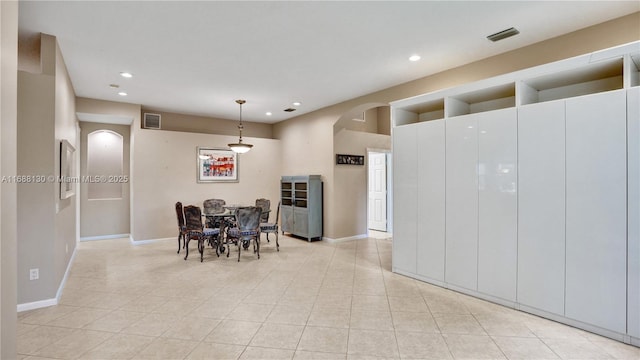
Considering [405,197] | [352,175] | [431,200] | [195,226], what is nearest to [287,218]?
[352,175]

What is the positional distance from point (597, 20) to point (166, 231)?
7.83 m

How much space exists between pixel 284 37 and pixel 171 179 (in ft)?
16.0

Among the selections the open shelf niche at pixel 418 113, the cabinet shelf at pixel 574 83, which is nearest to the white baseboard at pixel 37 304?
the open shelf niche at pixel 418 113

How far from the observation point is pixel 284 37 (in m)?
3.59

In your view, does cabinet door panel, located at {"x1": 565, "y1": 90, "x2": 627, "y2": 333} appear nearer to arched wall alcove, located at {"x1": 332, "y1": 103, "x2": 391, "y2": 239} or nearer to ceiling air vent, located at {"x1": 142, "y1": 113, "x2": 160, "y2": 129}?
arched wall alcove, located at {"x1": 332, "y1": 103, "x2": 391, "y2": 239}

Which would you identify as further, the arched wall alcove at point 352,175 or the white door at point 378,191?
the white door at point 378,191

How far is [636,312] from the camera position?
8.70 ft

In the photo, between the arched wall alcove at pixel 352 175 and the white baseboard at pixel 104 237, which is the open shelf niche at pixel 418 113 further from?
the white baseboard at pixel 104 237

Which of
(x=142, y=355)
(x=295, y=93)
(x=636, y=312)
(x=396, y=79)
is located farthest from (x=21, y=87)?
(x=636, y=312)

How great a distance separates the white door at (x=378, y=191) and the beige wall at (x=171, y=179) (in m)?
3.01

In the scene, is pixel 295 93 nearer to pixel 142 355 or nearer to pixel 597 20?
pixel 597 20

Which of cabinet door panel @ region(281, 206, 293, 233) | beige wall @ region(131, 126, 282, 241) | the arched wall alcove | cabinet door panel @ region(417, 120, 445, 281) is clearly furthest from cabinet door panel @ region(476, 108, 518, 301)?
beige wall @ region(131, 126, 282, 241)

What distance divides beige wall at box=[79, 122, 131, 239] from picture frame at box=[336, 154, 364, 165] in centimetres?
496

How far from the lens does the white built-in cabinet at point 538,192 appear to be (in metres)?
2.75
